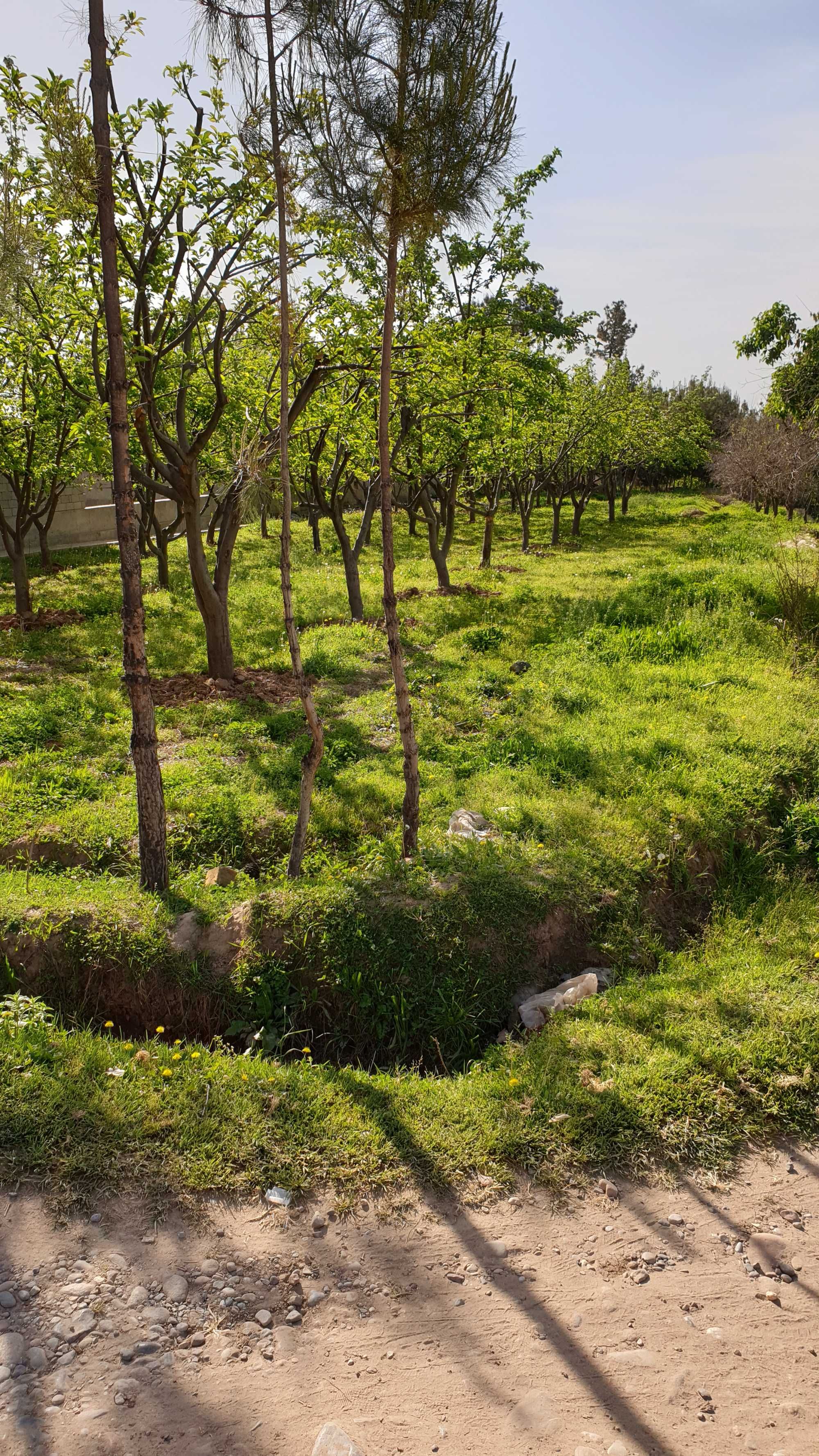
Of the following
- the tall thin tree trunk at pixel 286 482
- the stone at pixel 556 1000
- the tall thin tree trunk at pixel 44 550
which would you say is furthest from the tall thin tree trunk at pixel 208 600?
the tall thin tree trunk at pixel 44 550

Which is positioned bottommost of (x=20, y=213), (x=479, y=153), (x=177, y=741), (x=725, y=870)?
(x=725, y=870)

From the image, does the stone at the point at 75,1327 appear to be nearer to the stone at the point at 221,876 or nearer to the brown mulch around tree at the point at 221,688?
the stone at the point at 221,876

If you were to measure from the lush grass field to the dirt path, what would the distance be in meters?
0.35

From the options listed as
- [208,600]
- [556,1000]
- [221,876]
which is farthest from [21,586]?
[556,1000]

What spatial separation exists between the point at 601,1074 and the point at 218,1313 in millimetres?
2434

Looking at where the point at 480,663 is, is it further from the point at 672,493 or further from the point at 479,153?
the point at 672,493

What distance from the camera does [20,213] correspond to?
9727 millimetres

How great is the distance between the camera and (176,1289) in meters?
3.56

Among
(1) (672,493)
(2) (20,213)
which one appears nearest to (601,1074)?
(2) (20,213)

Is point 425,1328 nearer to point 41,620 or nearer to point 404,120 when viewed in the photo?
point 404,120

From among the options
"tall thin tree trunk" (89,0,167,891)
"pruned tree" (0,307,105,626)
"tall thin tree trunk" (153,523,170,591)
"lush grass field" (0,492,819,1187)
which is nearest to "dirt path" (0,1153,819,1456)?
"lush grass field" (0,492,819,1187)

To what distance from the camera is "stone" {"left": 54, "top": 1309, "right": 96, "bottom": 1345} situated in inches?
130

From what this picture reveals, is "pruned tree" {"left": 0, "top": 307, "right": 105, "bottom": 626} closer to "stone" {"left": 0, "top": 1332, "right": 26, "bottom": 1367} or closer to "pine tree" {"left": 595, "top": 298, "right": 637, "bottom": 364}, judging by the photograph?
"stone" {"left": 0, "top": 1332, "right": 26, "bottom": 1367}

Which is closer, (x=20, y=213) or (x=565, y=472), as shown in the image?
(x=20, y=213)
